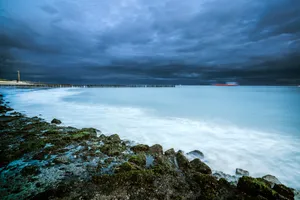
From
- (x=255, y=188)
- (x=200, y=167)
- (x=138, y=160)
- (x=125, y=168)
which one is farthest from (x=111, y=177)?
(x=255, y=188)

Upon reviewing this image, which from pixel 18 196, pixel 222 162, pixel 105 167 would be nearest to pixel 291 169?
pixel 222 162

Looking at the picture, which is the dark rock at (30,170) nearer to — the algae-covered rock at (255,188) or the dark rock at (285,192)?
the algae-covered rock at (255,188)

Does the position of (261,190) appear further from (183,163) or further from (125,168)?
(125,168)

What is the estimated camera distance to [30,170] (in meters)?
4.11

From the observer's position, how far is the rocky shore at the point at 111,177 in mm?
3338

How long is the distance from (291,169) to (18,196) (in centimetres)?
838

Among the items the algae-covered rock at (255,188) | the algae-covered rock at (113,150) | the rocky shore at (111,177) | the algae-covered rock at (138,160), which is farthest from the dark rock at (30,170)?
the algae-covered rock at (255,188)

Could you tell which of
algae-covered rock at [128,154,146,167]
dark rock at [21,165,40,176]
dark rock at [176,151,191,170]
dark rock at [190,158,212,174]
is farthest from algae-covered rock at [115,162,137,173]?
dark rock at [21,165,40,176]

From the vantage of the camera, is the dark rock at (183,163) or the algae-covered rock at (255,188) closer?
the algae-covered rock at (255,188)

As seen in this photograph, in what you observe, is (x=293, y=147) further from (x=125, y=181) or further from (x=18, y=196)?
(x=18, y=196)

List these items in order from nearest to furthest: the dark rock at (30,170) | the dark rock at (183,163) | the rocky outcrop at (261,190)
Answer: the rocky outcrop at (261,190)
the dark rock at (30,170)
the dark rock at (183,163)

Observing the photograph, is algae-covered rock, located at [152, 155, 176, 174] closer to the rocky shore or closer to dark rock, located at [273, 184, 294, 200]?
the rocky shore

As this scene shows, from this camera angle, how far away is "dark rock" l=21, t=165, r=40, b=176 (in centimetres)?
399

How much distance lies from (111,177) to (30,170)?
2.27m
